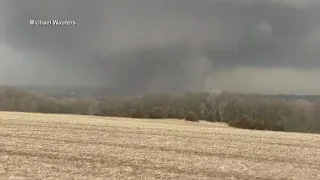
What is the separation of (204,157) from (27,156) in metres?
12.1

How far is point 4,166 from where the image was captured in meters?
25.0

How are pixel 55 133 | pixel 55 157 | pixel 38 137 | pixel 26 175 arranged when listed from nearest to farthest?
1. pixel 26 175
2. pixel 55 157
3. pixel 38 137
4. pixel 55 133

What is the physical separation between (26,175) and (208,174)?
10.3m

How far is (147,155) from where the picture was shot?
28594 millimetres

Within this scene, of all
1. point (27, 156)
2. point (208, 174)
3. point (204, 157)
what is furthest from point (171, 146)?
point (27, 156)

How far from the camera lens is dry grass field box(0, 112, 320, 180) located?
24.1 m

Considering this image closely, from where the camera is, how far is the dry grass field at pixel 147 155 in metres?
24.1

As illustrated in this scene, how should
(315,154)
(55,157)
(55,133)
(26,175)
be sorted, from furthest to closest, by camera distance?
(55,133)
(315,154)
(55,157)
(26,175)

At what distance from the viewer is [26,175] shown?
23047mm

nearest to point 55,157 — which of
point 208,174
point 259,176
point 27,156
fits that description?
point 27,156

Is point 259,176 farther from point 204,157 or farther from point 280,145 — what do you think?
point 280,145

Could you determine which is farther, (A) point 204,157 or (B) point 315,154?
(B) point 315,154

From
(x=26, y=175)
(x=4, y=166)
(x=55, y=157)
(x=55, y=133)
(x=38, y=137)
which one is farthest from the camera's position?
(x=55, y=133)

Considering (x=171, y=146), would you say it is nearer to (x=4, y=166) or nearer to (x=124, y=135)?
(x=124, y=135)
